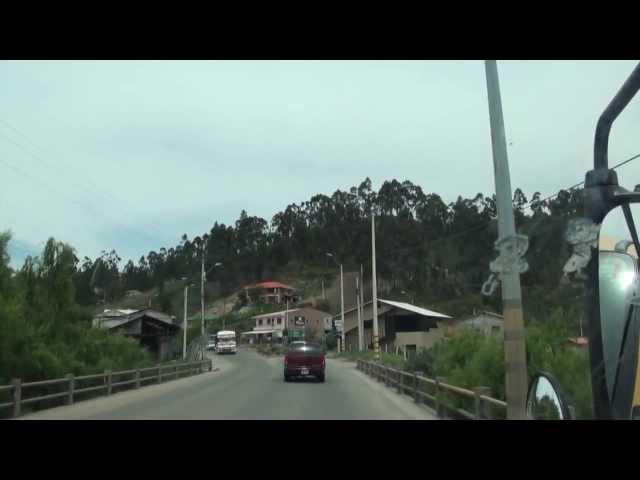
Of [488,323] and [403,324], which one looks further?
[403,324]

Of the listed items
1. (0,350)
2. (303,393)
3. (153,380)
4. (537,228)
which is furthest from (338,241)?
(537,228)

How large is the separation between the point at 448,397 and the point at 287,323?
6475cm

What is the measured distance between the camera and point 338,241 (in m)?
41.6

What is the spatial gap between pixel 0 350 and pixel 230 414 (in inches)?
217

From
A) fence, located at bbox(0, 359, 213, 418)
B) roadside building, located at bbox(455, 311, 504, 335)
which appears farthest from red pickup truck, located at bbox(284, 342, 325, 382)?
roadside building, located at bbox(455, 311, 504, 335)

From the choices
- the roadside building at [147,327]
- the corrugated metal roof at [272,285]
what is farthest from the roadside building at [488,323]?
the corrugated metal roof at [272,285]

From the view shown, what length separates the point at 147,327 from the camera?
33156 mm

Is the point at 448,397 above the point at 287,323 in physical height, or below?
below

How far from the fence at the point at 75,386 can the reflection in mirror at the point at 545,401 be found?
10.3 m

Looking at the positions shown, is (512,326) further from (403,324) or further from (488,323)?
(403,324)

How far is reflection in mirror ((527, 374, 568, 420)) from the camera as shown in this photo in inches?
181

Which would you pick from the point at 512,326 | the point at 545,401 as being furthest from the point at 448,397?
the point at 545,401
